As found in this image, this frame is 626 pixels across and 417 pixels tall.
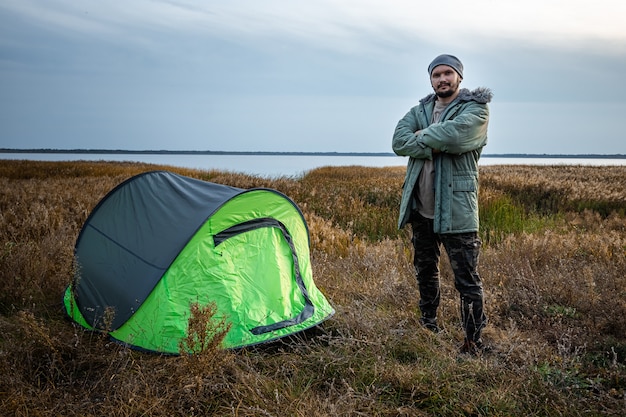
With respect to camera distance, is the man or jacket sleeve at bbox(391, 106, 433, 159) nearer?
the man

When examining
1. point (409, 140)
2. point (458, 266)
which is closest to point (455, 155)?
point (409, 140)

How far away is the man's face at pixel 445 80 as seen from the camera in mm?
4230

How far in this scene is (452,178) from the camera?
13.7 ft

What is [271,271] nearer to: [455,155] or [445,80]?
[455,155]

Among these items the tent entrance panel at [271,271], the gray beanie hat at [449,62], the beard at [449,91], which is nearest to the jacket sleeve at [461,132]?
the beard at [449,91]

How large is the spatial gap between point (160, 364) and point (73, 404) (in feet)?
2.59

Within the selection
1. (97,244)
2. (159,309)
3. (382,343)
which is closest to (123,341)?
(159,309)

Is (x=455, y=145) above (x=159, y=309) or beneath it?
above

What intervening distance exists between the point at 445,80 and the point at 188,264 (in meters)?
2.86

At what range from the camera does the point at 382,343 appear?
14.7 ft

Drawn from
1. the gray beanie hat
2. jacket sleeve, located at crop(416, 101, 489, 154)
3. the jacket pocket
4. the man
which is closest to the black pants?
the man

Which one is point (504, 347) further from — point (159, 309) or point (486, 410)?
point (159, 309)

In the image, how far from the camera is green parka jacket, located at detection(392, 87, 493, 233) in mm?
4070

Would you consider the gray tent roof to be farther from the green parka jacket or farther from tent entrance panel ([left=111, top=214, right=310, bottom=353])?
the green parka jacket
